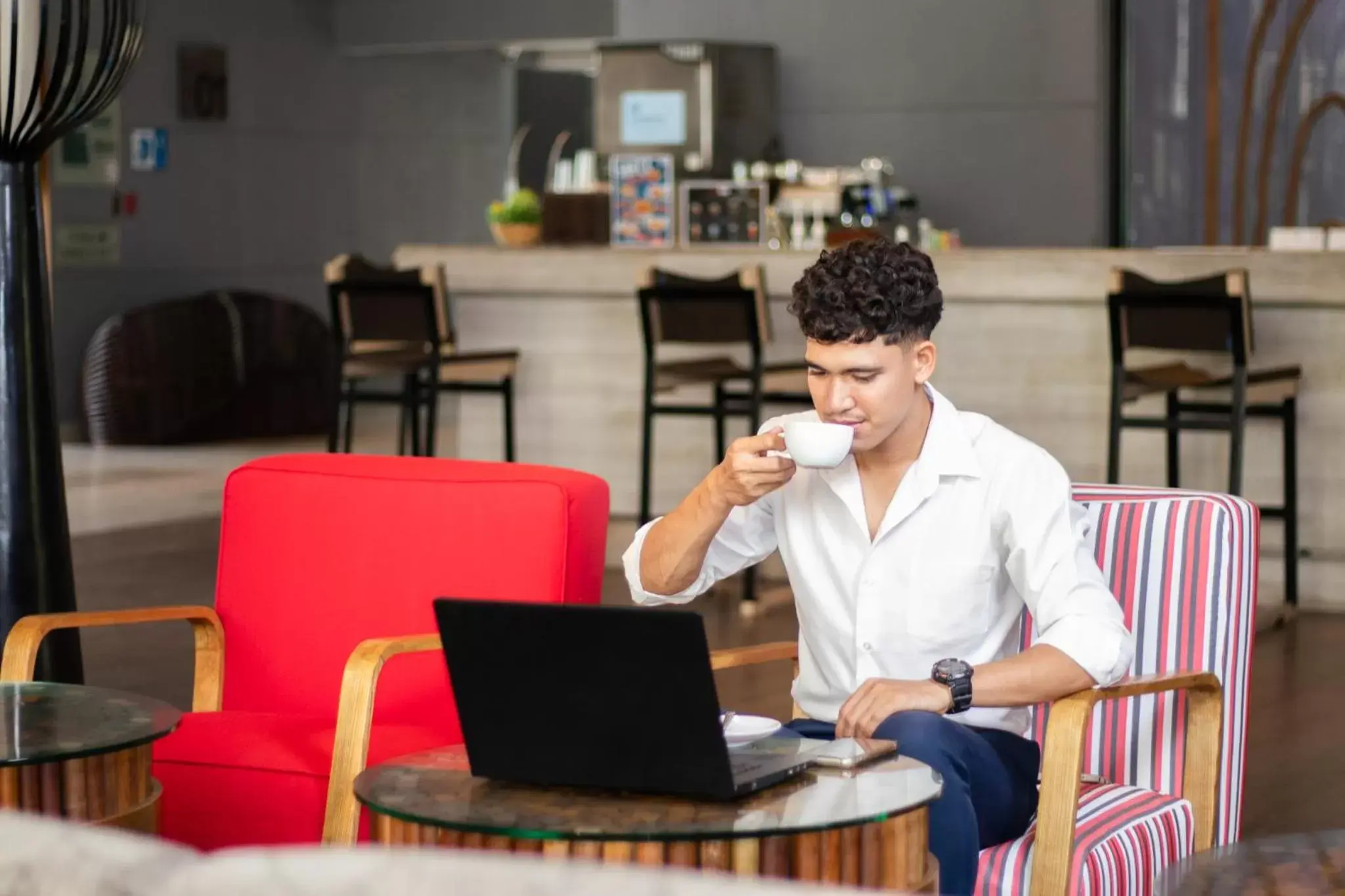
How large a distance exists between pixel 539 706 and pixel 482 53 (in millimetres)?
11546

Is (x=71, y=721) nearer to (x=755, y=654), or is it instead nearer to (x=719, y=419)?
(x=755, y=654)

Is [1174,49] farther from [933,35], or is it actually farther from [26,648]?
[26,648]

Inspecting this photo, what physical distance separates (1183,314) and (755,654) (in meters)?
3.64

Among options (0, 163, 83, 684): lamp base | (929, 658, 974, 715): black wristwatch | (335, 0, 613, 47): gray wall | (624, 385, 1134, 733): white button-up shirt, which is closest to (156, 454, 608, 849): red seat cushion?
(0, 163, 83, 684): lamp base

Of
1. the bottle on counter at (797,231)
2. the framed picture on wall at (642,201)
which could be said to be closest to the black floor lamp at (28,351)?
the bottle on counter at (797,231)

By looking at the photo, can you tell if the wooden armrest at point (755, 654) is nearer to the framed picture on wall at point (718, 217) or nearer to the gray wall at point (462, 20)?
the framed picture on wall at point (718, 217)

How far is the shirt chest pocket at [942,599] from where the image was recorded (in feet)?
8.31

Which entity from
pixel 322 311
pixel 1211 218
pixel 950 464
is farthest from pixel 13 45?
pixel 322 311

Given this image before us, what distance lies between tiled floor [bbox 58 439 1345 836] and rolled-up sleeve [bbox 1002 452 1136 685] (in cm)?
169

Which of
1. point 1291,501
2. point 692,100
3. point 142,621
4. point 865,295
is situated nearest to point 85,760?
point 142,621

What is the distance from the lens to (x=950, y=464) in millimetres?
2537

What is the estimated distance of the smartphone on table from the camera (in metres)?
2.00

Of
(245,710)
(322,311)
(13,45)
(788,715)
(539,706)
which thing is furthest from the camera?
(322,311)

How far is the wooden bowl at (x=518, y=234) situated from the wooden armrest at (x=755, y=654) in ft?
Answer: 16.6
